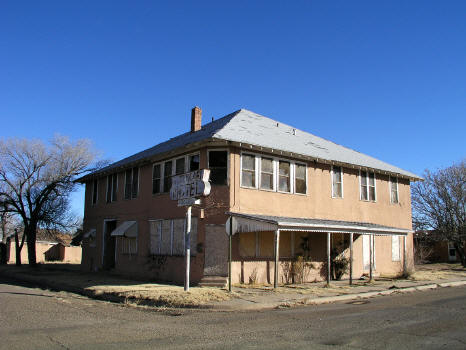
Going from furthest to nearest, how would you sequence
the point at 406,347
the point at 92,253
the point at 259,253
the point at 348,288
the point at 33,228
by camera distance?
the point at 33,228, the point at 92,253, the point at 259,253, the point at 348,288, the point at 406,347

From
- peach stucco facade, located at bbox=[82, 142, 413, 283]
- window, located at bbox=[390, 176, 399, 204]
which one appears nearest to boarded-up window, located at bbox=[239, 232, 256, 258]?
peach stucco facade, located at bbox=[82, 142, 413, 283]

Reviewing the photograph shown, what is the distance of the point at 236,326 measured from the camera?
914 centimetres

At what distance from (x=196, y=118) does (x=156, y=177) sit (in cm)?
374

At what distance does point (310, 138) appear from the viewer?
920 inches

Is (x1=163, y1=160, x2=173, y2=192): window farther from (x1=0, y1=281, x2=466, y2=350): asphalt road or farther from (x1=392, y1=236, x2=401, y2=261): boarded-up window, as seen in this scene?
(x1=392, y1=236, x2=401, y2=261): boarded-up window

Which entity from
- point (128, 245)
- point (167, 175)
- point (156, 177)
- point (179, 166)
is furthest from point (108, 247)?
point (179, 166)

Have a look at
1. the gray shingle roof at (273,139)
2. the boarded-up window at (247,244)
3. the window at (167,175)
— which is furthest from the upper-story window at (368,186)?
the window at (167,175)

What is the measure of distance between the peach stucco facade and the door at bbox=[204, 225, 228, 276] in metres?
0.04

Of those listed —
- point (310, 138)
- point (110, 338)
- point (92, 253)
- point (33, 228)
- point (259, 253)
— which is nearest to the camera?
point (110, 338)

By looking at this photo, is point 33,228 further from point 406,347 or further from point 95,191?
point 406,347

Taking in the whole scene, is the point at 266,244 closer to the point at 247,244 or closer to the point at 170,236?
the point at 247,244

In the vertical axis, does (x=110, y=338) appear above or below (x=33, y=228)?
below

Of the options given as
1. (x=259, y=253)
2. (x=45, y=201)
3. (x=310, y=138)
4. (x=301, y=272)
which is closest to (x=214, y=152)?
(x=259, y=253)

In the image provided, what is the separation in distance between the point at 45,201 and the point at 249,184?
57.9 ft
